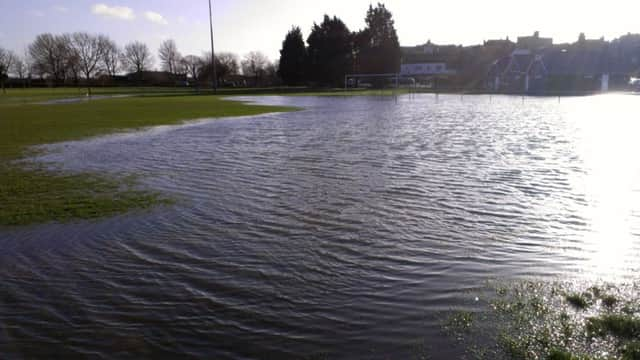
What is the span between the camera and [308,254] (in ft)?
23.6

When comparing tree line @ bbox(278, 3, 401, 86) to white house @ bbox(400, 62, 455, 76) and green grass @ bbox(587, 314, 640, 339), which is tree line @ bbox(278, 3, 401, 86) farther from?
green grass @ bbox(587, 314, 640, 339)

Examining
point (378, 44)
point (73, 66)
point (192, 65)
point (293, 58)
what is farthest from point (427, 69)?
point (73, 66)

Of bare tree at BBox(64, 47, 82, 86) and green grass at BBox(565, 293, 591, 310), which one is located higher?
bare tree at BBox(64, 47, 82, 86)

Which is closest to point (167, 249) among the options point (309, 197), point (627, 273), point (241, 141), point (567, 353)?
point (309, 197)

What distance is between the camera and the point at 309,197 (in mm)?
10703

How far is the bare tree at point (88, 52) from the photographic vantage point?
120 m

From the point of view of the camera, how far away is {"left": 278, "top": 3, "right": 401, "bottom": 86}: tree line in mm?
104812

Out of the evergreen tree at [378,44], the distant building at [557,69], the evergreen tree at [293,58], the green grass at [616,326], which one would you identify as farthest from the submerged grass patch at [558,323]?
the evergreen tree at [293,58]

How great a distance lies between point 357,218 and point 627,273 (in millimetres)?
4373

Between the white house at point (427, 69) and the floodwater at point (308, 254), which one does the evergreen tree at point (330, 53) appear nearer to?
the white house at point (427, 69)

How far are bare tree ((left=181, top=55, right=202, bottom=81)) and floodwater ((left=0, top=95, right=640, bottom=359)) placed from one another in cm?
12553

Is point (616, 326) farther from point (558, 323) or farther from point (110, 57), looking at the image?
point (110, 57)

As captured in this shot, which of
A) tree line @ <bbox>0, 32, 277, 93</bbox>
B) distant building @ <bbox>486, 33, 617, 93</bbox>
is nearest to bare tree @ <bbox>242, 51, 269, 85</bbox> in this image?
tree line @ <bbox>0, 32, 277, 93</bbox>

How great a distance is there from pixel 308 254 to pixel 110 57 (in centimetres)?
13930
